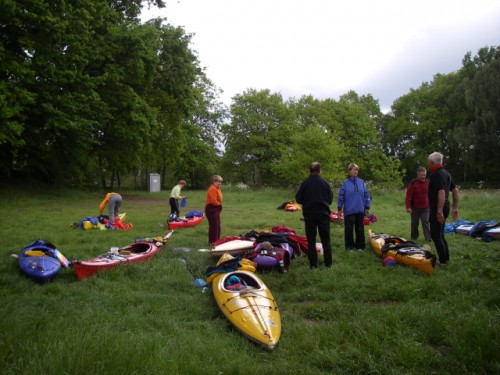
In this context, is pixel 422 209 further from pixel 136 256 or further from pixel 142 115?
pixel 142 115

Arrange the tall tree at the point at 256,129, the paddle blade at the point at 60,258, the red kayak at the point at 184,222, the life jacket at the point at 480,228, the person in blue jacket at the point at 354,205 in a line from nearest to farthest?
the paddle blade at the point at 60,258
the person in blue jacket at the point at 354,205
the life jacket at the point at 480,228
the red kayak at the point at 184,222
the tall tree at the point at 256,129

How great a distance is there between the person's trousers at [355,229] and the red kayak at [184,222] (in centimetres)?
591

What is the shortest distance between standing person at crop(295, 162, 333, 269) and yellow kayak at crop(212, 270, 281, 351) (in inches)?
67.0

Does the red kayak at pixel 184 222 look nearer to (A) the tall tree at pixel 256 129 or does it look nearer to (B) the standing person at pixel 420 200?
(B) the standing person at pixel 420 200

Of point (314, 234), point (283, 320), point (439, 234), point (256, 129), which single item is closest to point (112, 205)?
point (314, 234)

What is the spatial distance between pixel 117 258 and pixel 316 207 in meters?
3.85

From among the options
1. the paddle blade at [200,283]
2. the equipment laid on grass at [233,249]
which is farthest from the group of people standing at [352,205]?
the paddle blade at [200,283]

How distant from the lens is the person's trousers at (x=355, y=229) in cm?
857

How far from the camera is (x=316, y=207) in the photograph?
717cm

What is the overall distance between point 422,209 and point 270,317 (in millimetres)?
6382

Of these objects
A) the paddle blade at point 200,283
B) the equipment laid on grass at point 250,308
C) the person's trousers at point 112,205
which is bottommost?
the paddle blade at point 200,283

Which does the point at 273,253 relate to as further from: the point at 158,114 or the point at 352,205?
the point at 158,114

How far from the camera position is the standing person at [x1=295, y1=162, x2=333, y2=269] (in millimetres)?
7164

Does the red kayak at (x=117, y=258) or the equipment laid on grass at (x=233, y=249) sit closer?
the red kayak at (x=117, y=258)
